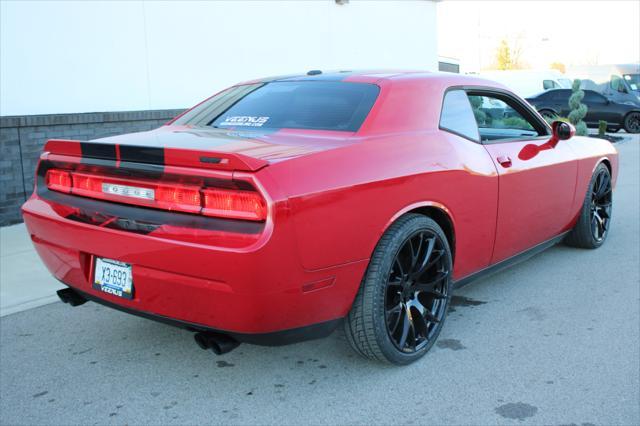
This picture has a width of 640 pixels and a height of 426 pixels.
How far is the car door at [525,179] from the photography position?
13.8 feet

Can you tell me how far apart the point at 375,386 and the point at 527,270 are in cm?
239

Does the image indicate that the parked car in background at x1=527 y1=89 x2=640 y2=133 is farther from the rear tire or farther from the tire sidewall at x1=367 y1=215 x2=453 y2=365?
the tire sidewall at x1=367 y1=215 x2=453 y2=365

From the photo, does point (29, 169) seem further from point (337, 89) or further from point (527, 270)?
point (527, 270)

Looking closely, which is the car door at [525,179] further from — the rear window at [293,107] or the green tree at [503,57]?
the green tree at [503,57]

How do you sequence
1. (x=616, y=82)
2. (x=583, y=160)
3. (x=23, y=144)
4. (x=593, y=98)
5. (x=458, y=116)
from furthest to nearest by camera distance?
(x=616, y=82), (x=593, y=98), (x=23, y=144), (x=583, y=160), (x=458, y=116)

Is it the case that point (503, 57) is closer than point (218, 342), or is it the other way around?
point (218, 342)

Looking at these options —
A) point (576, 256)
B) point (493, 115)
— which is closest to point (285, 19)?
point (493, 115)

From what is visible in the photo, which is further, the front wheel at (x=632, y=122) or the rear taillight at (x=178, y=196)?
the front wheel at (x=632, y=122)

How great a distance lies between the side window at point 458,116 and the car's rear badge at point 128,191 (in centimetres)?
173

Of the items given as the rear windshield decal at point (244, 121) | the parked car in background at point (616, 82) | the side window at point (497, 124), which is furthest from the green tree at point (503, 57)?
Result: the rear windshield decal at point (244, 121)

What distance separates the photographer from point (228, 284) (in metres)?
2.73

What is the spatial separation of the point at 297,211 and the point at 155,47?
6851mm

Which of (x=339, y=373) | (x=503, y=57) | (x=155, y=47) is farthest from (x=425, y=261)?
(x=503, y=57)

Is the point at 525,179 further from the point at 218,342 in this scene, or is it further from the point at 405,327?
the point at 218,342
